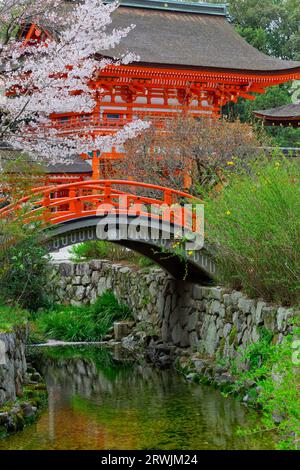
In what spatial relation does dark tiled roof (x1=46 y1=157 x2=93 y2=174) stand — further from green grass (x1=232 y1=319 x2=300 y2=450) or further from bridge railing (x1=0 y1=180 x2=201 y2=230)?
green grass (x1=232 y1=319 x2=300 y2=450)

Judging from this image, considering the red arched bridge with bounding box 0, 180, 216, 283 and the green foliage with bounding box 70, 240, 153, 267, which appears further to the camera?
the green foliage with bounding box 70, 240, 153, 267

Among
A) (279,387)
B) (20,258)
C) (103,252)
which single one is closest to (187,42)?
(103,252)

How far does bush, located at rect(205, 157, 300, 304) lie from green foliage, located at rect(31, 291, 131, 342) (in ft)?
17.7

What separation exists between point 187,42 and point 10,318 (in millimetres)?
14100

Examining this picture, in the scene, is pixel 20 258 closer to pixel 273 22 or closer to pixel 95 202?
pixel 95 202

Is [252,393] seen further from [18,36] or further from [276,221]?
[18,36]

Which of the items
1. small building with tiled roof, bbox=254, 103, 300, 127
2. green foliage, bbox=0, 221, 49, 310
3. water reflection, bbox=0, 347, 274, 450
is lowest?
water reflection, bbox=0, 347, 274, 450

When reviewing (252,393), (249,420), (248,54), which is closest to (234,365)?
(252,393)

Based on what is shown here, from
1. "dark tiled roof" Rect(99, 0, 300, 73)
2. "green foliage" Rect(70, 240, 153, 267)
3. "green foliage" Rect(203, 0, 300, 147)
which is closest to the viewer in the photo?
"green foliage" Rect(70, 240, 153, 267)

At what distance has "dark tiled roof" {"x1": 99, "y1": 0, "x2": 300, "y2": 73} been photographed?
22789mm

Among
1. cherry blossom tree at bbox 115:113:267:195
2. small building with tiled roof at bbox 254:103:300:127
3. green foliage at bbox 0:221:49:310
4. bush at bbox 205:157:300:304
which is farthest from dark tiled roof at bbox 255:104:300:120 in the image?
green foliage at bbox 0:221:49:310

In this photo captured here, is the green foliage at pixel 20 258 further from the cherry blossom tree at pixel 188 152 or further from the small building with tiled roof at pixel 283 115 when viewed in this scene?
the small building with tiled roof at pixel 283 115

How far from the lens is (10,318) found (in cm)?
1273

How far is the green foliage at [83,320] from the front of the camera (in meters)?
18.8
